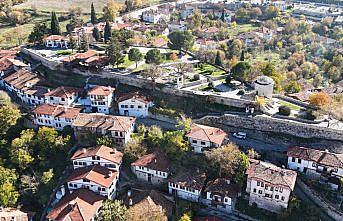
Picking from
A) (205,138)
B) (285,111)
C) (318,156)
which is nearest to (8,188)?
(205,138)

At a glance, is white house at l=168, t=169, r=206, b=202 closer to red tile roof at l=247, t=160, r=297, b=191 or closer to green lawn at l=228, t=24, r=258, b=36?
red tile roof at l=247, t=160, r=297, b=191

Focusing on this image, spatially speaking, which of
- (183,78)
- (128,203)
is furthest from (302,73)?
(128,203)

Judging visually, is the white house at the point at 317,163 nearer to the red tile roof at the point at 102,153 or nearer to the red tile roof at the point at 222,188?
the red tile roof at the point at 222,188

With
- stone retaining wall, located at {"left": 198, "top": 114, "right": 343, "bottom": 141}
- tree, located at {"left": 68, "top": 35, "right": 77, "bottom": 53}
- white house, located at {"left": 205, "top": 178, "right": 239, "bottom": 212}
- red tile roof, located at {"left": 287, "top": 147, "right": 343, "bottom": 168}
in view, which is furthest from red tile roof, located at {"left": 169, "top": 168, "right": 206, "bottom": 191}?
tree, located at {"left": 68, "top": 35, "right": 77, "bottom": 53}

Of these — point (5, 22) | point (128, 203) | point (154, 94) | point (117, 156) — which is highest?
point (5, 22)

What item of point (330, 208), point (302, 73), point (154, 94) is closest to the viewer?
point (330, 208)

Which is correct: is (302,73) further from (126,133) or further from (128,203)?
(128,203)

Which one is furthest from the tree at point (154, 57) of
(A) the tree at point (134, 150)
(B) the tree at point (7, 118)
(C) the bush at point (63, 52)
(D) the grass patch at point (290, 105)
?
(B) the tree at point (7, 118)
